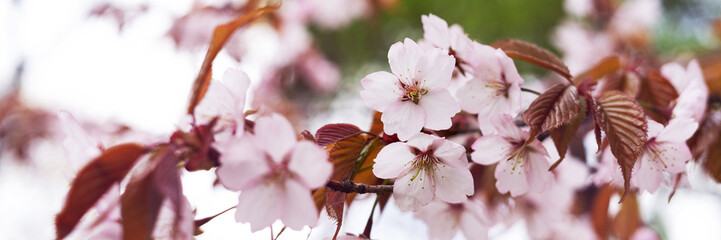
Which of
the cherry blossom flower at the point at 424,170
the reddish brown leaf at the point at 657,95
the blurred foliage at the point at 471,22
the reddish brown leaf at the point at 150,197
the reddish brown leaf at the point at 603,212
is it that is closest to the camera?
the reddish brown leaf at the point at 150,197

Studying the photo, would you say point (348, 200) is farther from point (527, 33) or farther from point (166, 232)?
point (527, 33)

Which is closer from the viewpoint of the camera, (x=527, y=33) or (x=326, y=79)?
(x=326, y=79)

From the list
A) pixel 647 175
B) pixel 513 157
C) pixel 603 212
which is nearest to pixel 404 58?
pixel 513 157

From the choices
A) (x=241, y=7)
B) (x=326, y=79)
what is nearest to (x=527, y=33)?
(x=326, y=79)

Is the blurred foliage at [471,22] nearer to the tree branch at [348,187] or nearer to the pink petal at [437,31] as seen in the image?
the pink petal at [437,31]

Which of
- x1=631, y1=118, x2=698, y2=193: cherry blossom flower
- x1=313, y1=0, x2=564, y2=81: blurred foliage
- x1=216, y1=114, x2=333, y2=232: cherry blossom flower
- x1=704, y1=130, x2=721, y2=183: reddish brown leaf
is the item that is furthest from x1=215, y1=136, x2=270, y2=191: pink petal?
x1=313, y1=0, x2=564, y2=81: blurred foliage

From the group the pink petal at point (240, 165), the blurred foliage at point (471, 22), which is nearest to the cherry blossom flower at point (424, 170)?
the pink petal at point (240, 165)
